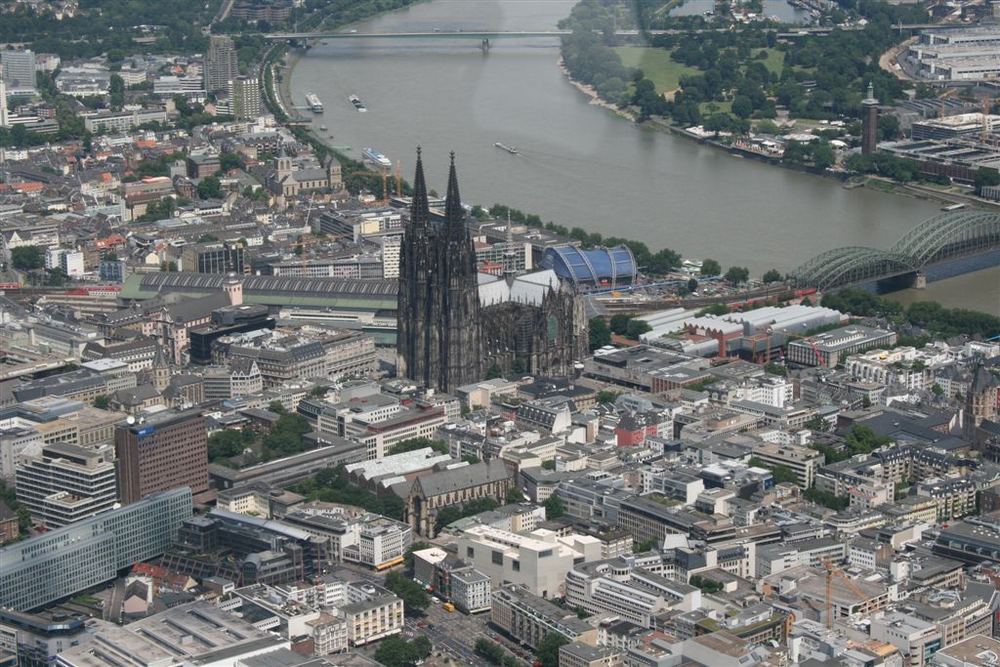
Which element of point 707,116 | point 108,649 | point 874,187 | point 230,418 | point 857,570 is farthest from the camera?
point 707,116

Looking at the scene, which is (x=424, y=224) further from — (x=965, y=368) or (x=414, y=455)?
(x=965, y=368)

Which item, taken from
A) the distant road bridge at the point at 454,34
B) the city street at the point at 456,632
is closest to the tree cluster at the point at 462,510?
the city street at the point at 456,632

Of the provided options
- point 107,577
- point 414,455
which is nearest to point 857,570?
point 414,455

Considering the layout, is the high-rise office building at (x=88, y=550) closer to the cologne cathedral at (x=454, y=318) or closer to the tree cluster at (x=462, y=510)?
the tree cluster at (x=462, y=510)

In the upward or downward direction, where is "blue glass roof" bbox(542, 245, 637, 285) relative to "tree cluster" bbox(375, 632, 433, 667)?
upward

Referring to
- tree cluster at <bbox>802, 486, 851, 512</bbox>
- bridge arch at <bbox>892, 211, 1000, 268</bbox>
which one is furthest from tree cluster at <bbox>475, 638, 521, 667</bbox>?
bridge arch at <bbox>892, 211, 1000, 268</bbox>

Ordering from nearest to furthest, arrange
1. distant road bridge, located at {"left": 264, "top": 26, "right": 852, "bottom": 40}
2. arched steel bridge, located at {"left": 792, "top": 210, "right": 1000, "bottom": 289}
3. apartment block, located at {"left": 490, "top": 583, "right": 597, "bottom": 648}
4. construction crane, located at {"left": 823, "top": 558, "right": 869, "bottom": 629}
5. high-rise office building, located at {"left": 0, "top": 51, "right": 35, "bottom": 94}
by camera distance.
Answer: apartment block, located at {"left": 490, "top": 583, "right": 597, "bottom": 648}, construction crane, located at {"left": 823, "top": 558, "right": 869, "bottom": 629}, arched steel bridge, located at {"left": 792, "top": 210, "right": 1000, "bottom": 289}, high-rise office building, located at {"left": 0, "top": 51, "right": 35, "bottom": 94}, distant road bridge, located at {"left": 264, "top": 26, "right": 852, "bottom": 40}

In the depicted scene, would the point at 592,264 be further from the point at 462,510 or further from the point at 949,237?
the point at 462,510

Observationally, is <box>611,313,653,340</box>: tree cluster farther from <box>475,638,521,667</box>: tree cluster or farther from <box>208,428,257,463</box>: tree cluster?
<box>475,638,521,667</box>: tree cluster
